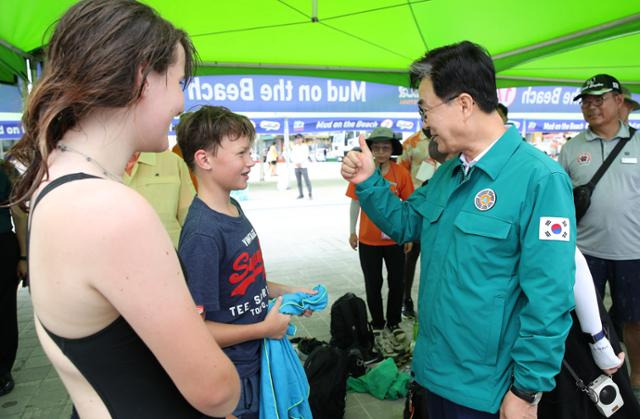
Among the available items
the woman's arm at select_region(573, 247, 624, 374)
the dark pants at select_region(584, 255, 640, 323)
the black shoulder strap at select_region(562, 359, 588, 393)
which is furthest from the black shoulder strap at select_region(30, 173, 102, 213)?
the dark pants at select_region(584, 255, 640, 323)

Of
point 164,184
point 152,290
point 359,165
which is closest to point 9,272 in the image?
point 164,184

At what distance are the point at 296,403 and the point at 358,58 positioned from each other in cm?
355

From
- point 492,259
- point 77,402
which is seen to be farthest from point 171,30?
point 492,259

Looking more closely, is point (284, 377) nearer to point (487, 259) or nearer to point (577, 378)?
point (487, 259)

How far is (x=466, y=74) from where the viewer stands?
139 centimetres

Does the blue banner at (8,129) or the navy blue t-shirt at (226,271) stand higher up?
the blue banner at (8,129)

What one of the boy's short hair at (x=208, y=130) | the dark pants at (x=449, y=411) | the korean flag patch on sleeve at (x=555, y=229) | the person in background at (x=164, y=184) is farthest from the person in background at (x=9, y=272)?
the korean flag patch on sleeve at (x=555, y=229)

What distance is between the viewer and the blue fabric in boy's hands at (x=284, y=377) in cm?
156

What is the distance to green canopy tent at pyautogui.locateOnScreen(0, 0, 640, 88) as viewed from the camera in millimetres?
2961

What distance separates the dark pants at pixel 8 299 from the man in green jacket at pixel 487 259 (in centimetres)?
313

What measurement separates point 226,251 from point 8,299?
270 centimetres

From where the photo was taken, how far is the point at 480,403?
135 centimetres

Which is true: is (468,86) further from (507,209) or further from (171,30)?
(171,30)

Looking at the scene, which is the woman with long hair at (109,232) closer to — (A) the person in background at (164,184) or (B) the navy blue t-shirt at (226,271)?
(B) the navy blue t-shirt at (226,271)
